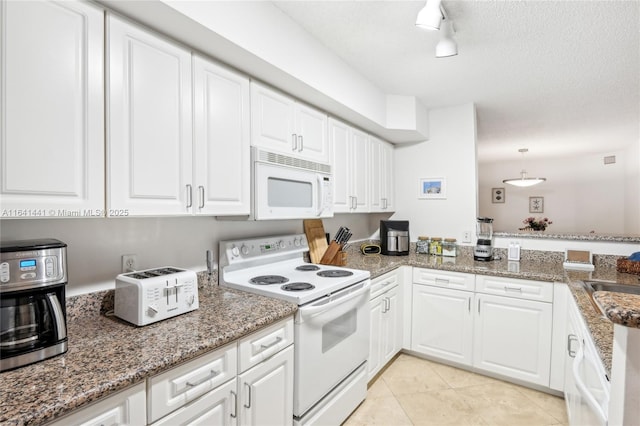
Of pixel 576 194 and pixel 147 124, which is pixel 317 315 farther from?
pixel 576 194

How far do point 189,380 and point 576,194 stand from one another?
7296 millimetres

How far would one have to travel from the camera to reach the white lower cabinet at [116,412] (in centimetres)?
84

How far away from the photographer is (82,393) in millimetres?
824

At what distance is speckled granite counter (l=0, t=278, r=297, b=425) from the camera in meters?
0.80

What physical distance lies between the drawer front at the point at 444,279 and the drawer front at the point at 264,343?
152cm

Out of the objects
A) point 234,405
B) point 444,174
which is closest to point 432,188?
point 444,174

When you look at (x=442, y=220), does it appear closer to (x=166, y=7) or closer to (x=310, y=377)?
(x=310, y=377)

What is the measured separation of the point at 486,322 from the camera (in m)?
2.43

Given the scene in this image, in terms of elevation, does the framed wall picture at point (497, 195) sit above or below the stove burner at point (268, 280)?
above

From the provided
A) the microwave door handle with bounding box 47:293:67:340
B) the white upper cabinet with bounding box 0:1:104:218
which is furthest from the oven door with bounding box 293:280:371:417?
the white upper cabinet with bounding box 0:1:104:218

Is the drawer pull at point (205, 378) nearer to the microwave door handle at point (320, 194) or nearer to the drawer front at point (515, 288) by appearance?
the microwave door handle at point (320, 194)

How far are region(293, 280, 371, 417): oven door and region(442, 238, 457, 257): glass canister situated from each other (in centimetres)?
128

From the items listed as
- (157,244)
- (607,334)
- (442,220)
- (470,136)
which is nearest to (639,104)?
(470,136)

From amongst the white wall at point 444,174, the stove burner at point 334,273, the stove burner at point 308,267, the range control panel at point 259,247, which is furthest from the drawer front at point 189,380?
Result: the white wall at point 444,174
